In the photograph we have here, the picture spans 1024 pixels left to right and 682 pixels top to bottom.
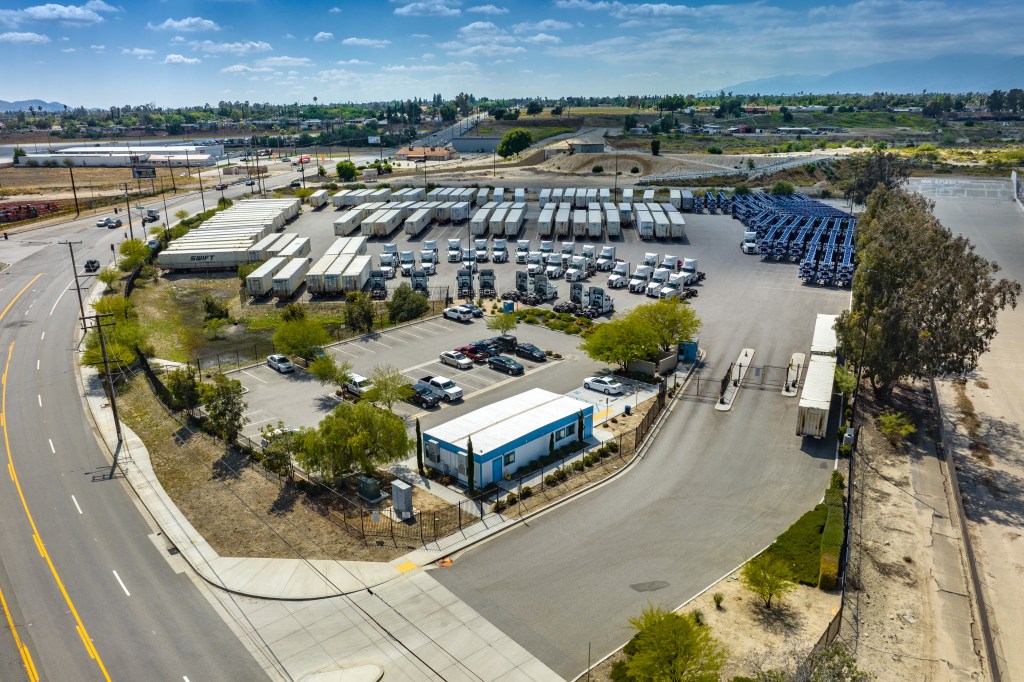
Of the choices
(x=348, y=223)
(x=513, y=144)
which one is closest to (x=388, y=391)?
(x=348, y=223)

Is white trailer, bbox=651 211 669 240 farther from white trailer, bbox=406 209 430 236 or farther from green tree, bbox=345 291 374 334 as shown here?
green tree, bbox=345 291 374 334

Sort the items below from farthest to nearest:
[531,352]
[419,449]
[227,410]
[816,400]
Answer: [531,352], [816,400], [227,410], [419,449]

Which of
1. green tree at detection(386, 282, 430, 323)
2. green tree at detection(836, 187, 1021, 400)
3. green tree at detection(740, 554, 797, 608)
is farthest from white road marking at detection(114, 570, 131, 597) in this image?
green tree at detection(836, 187, 1021, 400)

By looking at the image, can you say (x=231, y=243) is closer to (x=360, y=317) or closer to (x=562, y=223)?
(x=360, y=317)

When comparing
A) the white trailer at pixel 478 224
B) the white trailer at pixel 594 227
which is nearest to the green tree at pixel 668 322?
the white trailer at pixel 594 227

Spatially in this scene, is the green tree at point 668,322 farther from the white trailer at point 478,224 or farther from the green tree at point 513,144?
the green tree at point 513,144
